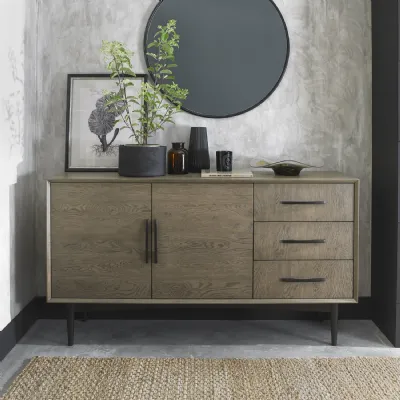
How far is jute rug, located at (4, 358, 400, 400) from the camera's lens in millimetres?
2199

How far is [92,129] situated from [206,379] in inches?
56.1

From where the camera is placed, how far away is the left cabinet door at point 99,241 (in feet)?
8.69

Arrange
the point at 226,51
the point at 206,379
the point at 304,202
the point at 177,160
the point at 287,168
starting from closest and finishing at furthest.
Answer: the point at 206,379, the point at 304,202, the point at 287,168, the point at 177,160, the point at 226,51

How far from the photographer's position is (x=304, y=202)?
2643mm

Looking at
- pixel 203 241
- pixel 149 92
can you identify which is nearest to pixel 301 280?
pixel 203 241

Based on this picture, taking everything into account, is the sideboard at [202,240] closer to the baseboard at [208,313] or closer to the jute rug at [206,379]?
the jute rug at [206,379]

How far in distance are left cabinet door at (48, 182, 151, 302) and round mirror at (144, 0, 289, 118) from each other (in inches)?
27.6

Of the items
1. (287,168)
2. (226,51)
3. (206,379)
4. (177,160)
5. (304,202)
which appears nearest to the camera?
(206,379)

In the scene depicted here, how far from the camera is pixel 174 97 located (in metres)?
3.06

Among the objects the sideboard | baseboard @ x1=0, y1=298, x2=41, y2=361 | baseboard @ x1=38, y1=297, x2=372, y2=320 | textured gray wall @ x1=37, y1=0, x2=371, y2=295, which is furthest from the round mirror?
baseboard @ x1=0, y1=298, x2=41, y2=361

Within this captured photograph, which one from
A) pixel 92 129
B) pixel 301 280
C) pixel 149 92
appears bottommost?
pixel 301 280

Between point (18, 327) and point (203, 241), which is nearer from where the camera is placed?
point (203, 241)

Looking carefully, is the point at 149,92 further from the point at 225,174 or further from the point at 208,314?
the point at 208,314

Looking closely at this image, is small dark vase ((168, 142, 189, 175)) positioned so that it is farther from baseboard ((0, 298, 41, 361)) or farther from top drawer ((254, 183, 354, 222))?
baseboard ((0, 298, 41, 361))
